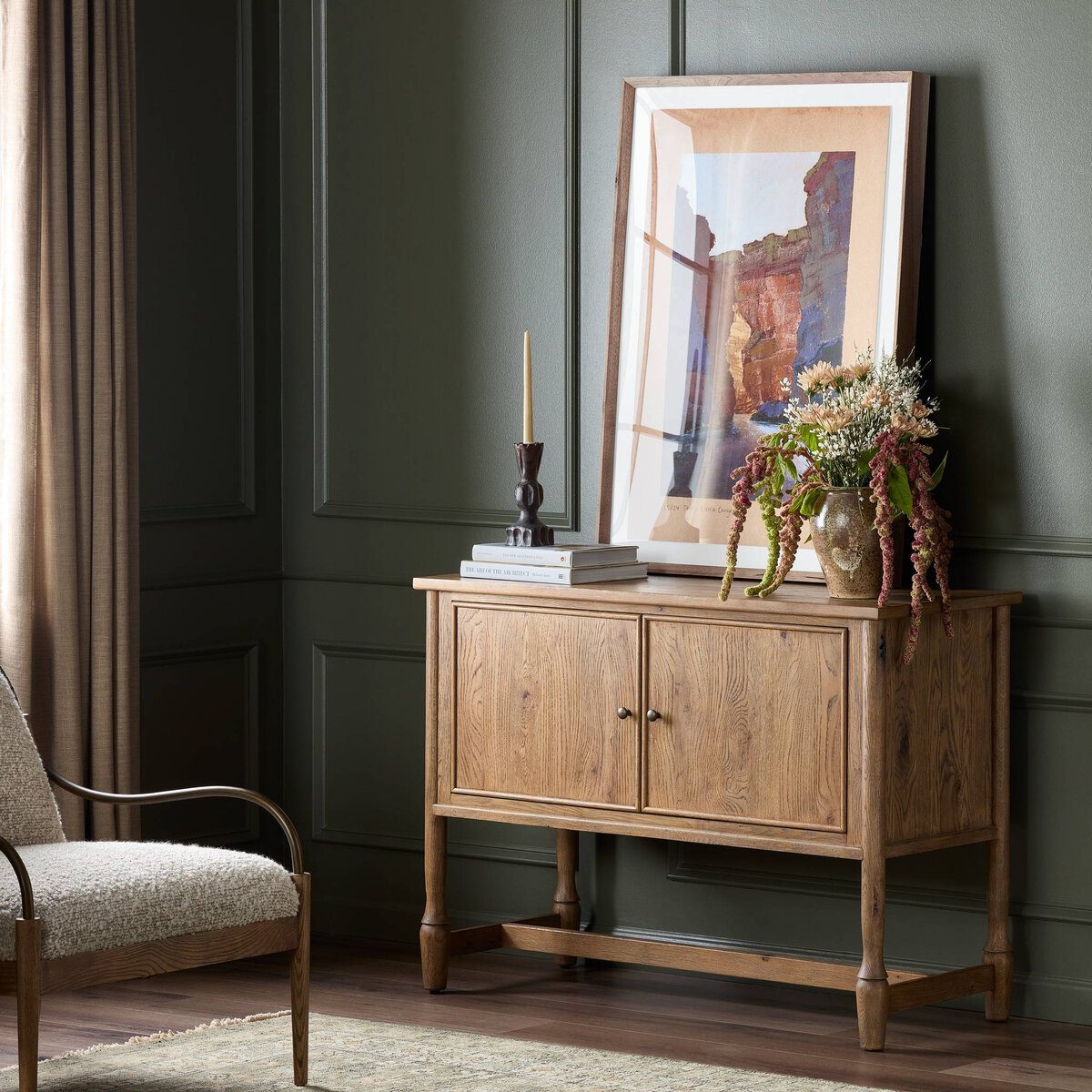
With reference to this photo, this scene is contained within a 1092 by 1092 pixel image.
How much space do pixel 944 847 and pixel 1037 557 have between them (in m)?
0.65

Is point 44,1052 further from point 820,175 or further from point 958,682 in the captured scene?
point 820,175

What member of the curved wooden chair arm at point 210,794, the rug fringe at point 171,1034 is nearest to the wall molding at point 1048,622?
the curved wooden chair arm at point 210,794

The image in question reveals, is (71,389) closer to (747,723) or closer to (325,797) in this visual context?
(325,797)

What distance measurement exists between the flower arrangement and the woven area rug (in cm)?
96

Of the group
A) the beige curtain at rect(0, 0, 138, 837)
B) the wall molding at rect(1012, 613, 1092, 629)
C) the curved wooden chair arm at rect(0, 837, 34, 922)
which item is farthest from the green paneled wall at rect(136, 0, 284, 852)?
the wall molding at rect(1012, 613, 1092, 629)

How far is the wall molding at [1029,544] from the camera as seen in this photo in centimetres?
430

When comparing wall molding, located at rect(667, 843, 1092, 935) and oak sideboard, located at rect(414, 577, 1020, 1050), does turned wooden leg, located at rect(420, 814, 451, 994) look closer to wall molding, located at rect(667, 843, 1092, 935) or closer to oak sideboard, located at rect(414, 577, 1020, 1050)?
oak sideboard, located at rect(414, 577, 1020, 1050)

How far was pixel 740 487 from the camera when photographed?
4191mm

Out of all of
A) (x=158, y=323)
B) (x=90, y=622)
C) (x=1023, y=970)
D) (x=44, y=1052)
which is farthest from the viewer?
(x=158, y=323)

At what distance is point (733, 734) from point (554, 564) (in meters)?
0.57

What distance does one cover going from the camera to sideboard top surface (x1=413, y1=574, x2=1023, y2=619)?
4051 millimetres

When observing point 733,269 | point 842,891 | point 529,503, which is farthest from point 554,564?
point 842,891

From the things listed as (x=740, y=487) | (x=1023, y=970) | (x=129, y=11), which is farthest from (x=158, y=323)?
(x=1023, y=970)

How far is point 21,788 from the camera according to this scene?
3951mm
